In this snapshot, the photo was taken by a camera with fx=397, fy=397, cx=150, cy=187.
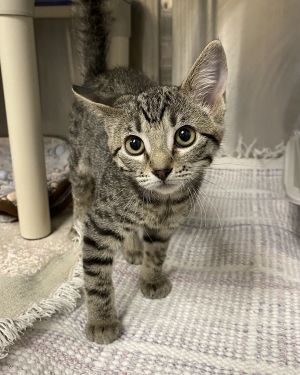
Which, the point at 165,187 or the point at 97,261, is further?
the point at 97,261

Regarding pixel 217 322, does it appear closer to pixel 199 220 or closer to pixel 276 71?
pixel 199 220

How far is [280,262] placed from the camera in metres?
1.08

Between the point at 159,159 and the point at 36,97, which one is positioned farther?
the point at 36,97

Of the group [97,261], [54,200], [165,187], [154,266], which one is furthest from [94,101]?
[54,200]

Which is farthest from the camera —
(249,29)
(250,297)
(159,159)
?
(249,29)

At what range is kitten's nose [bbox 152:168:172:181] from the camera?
0.71m

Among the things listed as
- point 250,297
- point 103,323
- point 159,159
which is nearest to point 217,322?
point 250,297

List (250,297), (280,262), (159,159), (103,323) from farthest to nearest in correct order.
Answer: (280,262) → (250,297) → (103,323) → (159,159)

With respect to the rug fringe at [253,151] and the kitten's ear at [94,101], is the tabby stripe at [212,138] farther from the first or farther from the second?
the rug fringe at [253,151]

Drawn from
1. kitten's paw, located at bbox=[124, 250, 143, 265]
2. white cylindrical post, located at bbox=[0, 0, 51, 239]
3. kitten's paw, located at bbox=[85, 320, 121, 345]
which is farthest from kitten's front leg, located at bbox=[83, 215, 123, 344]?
white cylindrical post, located at bbox=[0, 0, 51, 239]

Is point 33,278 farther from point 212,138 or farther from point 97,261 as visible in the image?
point 212,138

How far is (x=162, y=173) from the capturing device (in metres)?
0.71

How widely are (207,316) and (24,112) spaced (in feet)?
2.38

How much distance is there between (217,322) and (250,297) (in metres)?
0.13
